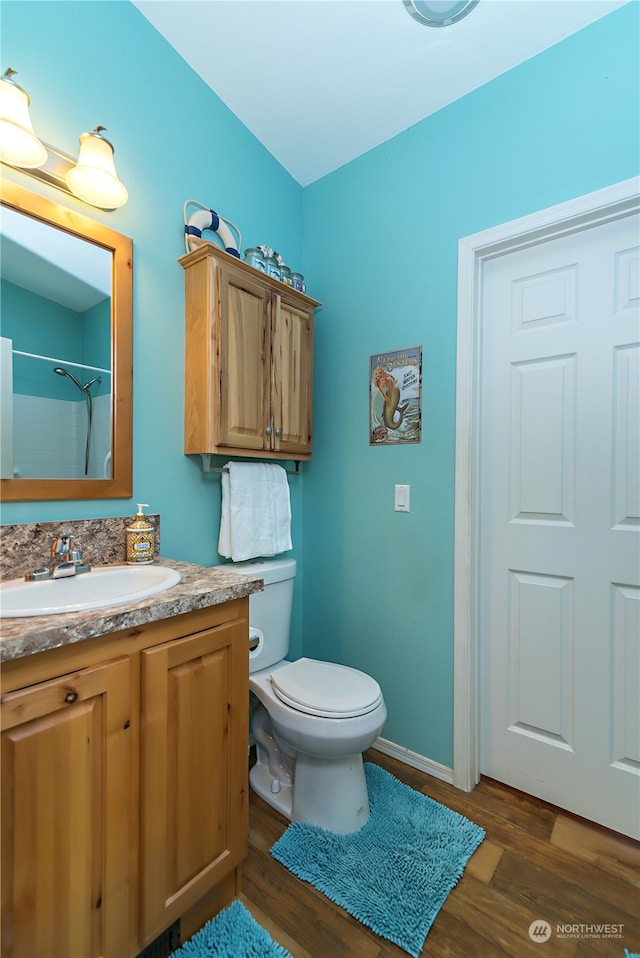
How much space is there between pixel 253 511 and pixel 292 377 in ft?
1.96

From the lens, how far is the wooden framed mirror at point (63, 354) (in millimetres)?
1116

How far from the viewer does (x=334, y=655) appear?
1.98 m

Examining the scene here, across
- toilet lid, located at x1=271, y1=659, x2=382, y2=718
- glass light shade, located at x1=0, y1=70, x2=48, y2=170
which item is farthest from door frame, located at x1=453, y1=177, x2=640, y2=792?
glass light shade, located at x1=0, y1=70, x2=48, y2=170

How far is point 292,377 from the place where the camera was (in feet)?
5.90

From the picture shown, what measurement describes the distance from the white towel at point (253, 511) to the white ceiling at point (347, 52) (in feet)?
4.76

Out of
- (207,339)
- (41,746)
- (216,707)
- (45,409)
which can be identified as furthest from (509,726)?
(45,409)

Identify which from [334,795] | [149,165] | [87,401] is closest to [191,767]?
[334,795]

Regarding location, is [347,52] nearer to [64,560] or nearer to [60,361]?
[60,361]

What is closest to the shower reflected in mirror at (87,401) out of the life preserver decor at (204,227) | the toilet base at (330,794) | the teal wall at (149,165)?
the teal wall at (149,165)

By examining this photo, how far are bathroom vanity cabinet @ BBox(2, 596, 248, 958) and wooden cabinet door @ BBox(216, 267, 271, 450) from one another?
0.69 meters

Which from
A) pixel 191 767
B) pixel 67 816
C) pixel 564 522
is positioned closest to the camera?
pixel 67 816

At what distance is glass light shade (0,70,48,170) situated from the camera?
Result: 1008mm

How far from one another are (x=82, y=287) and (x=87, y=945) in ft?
5.12

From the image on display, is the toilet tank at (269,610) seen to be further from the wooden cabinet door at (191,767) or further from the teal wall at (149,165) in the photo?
the wooden cabinet door at (191,767)
